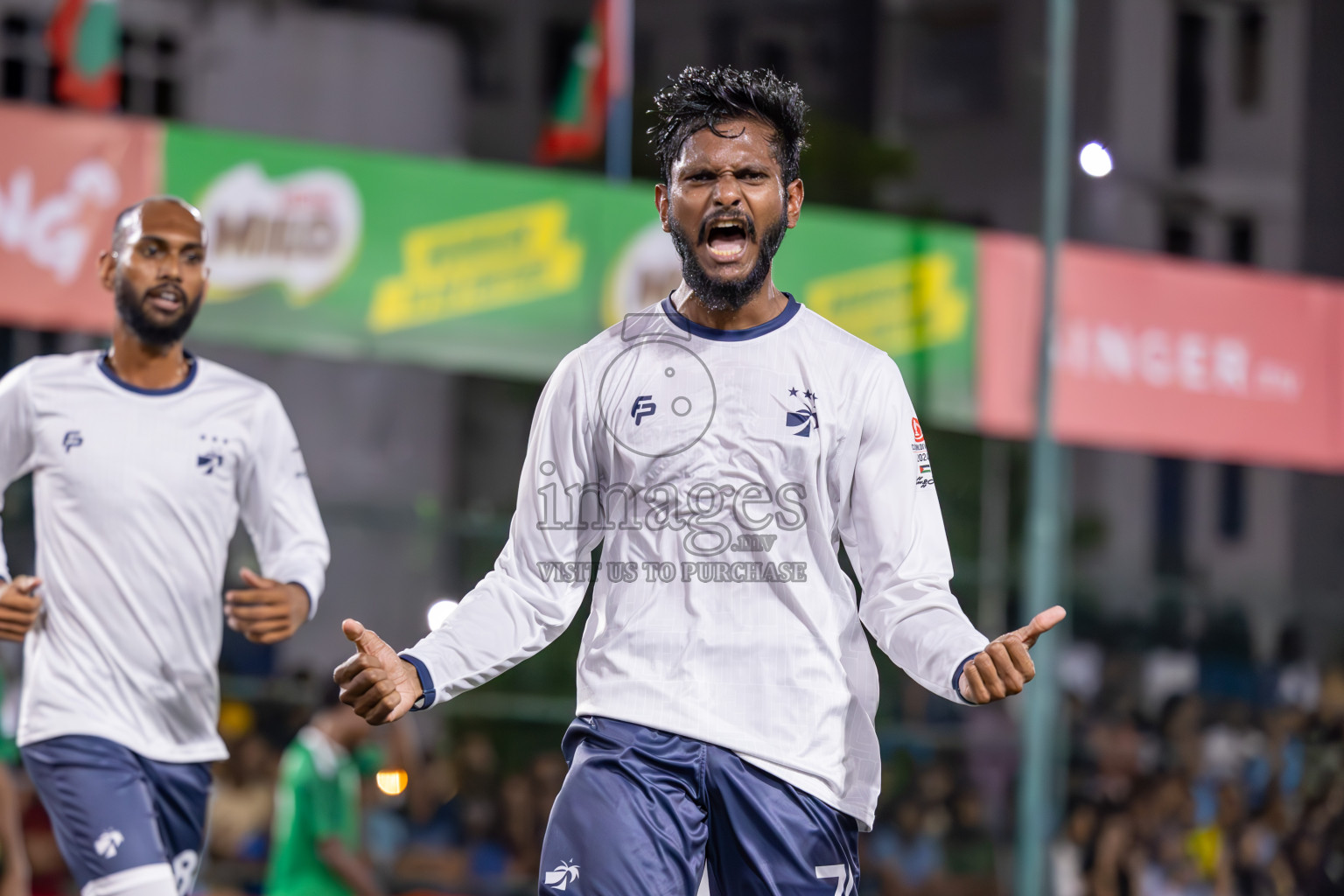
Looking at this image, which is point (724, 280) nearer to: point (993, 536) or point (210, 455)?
point (210, 455)

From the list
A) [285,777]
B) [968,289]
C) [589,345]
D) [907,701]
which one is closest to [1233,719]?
[907,701]

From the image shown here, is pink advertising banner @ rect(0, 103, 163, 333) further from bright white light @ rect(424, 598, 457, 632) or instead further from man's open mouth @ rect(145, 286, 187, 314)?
bright white light @ rect(424, 598, 457, 632)

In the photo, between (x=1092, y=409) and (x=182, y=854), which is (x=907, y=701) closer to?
(x=1092, y=409)

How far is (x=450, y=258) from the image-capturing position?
1044 cm

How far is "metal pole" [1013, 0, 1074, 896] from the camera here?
10422mm

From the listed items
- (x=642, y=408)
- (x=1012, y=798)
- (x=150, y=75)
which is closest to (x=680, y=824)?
(x=642, y=408)

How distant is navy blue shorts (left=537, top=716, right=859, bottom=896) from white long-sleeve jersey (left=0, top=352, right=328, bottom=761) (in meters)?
1.87

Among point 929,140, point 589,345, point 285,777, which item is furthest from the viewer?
point 929,140

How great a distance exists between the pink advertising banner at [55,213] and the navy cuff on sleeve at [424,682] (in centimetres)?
637

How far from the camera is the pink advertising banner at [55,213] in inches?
360

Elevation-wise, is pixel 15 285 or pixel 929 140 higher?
pixel 929 140

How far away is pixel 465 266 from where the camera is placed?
34.4 feet

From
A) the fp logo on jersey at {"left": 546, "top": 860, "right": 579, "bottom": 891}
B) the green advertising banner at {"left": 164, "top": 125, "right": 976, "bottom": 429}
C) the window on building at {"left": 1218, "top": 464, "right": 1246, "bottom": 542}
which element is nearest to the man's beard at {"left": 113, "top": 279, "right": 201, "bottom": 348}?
the fp logo on jersey at {"left": 546, "top": 860, "right": 579, "bottom": 891}

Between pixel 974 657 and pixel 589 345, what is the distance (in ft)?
3.53
